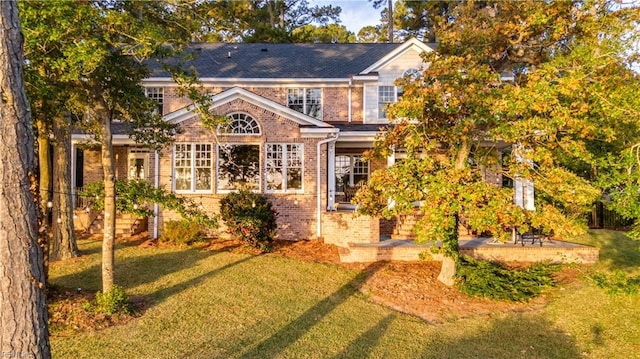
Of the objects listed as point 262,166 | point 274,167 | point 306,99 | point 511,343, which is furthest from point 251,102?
point 511,343

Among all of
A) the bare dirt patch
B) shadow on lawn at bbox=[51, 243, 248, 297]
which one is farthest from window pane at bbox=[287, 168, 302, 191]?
shadow on lawn at bbox=[51, 243, 248, 297]

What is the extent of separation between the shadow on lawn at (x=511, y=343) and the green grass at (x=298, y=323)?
2 centimetres

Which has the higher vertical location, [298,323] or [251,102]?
[251,102]

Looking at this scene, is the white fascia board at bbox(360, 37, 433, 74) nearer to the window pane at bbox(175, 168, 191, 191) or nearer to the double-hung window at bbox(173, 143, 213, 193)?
the double-hung window at bbox(173, 143, 213, 193)

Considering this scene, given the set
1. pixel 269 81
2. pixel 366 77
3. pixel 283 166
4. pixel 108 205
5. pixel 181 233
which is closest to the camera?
pixel 108 205

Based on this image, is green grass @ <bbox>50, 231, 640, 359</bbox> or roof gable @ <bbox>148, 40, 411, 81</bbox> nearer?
green grass @ <bbox>50, 231, 640, 359</bbox>

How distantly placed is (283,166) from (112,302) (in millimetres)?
7113

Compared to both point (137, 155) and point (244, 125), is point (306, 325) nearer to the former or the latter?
point (244, 125)

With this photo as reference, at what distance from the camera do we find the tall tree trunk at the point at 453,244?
333 inches

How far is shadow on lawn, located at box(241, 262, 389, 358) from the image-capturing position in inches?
226

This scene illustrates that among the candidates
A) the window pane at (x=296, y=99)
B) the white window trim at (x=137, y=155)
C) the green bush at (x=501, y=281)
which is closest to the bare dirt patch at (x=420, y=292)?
the green bush at (x=501, y=281)

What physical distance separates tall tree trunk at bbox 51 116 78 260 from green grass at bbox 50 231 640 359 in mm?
492

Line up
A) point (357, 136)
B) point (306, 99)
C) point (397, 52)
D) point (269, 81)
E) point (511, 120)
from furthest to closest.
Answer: point (306, 99), point (269, 81), point (397, 52), point (357, 136), point (511, 120)

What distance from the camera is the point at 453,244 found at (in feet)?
29.2
